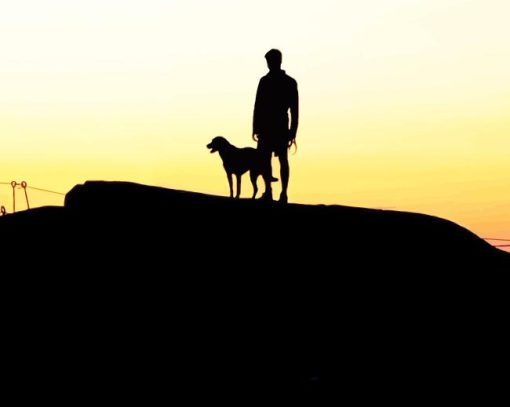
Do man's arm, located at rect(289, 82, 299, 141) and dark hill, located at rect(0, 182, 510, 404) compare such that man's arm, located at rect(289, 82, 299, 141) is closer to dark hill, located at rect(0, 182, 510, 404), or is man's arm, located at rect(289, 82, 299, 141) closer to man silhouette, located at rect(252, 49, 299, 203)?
man silhouette, located at rect(252, 49, 299, 203)

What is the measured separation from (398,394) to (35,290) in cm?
646

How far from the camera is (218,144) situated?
25.2m

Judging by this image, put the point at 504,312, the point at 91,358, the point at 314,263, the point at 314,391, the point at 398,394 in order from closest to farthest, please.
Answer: the point at 314,391 → the point at 91,358 → the point at 398,394 → the point at 314,263 → the point at 504,312

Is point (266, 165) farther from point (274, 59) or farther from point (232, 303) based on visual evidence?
point (232, 303)

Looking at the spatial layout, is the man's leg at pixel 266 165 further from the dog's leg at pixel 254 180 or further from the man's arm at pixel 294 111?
the dog's leg at pixel 254 180

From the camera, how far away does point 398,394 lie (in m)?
19.5

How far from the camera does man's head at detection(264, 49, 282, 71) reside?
22.0 m

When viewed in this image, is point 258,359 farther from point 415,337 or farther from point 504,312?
point 504,312

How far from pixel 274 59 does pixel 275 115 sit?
3.63ft

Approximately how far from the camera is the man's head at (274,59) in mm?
22016

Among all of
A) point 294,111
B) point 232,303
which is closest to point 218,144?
point 294,111

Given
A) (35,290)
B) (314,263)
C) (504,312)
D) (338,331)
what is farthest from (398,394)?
(35,290)

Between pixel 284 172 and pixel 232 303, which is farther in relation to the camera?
pixel 284 172

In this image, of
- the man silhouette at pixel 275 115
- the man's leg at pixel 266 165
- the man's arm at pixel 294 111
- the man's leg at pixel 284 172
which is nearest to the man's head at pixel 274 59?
the man silhouette at pixel 275 115
